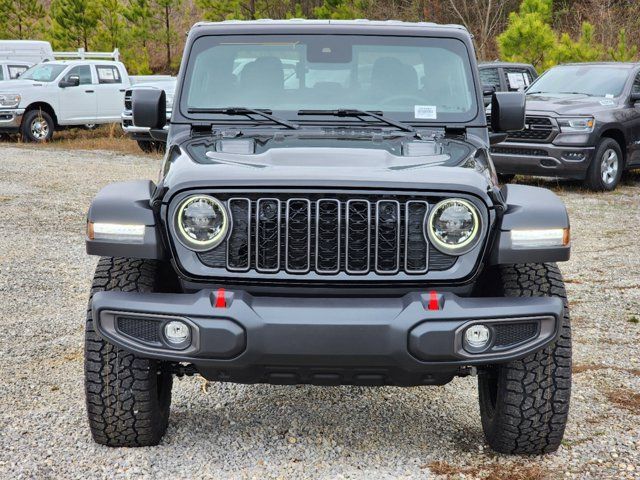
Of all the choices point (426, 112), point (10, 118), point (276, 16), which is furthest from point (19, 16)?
point (426, 112)

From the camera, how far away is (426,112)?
4.29 meters

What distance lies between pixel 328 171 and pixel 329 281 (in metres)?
0.42

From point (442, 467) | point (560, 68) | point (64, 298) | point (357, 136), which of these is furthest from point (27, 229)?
point (560, 68)

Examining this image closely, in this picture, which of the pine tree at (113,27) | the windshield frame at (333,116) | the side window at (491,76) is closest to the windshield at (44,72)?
the side window at (491,76)

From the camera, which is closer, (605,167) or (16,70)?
(605,167)

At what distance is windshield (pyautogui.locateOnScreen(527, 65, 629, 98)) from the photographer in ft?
40.5

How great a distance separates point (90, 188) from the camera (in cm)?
1273

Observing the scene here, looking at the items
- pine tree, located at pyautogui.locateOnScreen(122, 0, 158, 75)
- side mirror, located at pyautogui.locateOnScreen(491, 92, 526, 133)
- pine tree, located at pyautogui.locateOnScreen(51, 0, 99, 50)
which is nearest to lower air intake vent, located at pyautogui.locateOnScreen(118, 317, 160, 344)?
side mirror, located at pyautogui.locateOnScreen(491, 92, 526, 133)

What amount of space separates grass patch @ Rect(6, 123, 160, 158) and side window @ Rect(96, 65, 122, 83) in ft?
3.71

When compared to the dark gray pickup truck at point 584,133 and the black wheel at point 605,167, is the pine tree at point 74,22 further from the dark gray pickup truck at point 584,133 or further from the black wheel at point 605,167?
the black wheel at point 605,167

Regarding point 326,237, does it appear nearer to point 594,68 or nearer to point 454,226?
point 454,226

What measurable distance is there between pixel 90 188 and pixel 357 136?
9.43 meters

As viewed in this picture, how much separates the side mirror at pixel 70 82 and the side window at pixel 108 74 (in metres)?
0.77

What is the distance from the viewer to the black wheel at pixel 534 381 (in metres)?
3.48
